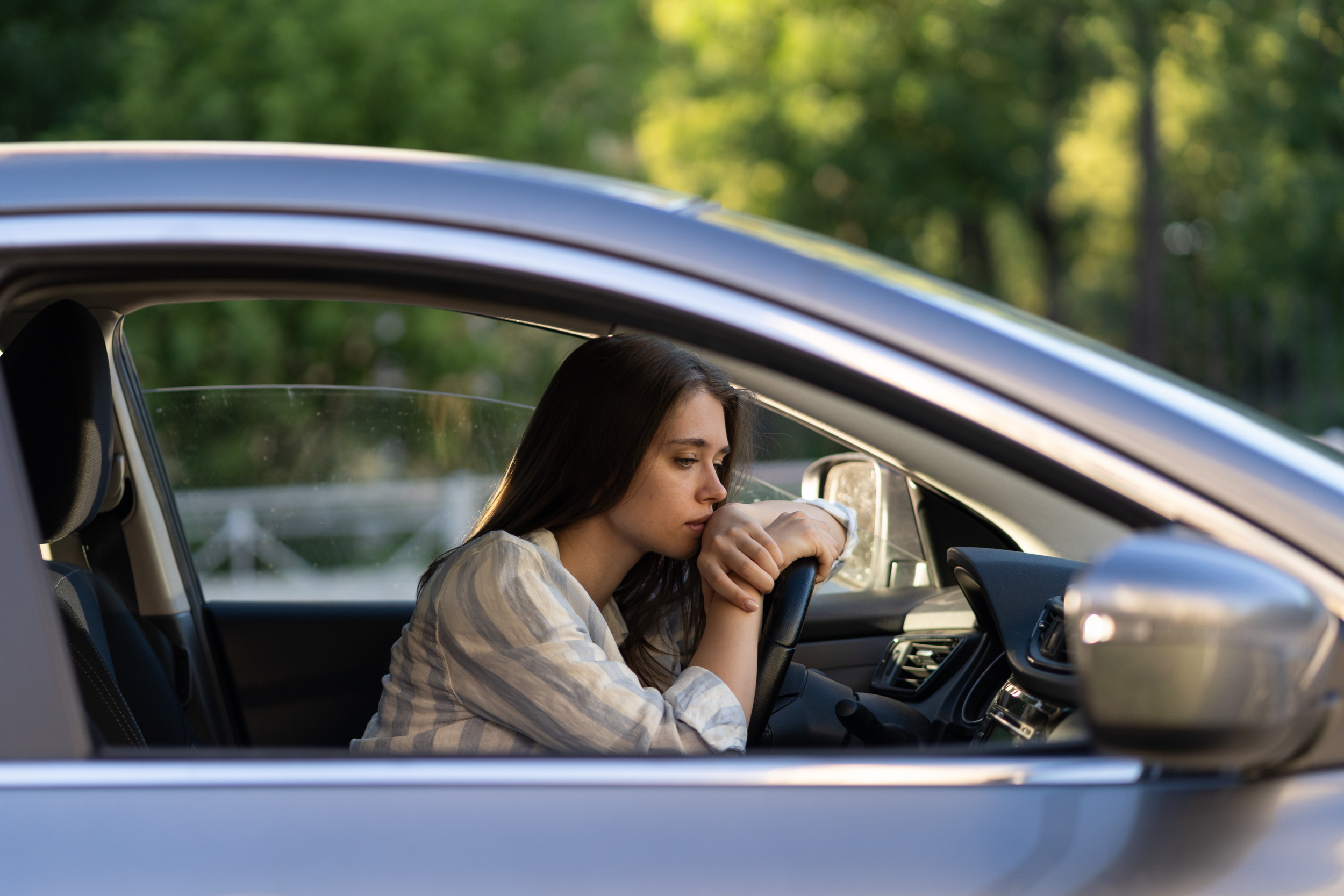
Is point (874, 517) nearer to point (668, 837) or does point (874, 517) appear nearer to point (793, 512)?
point (793, 512)

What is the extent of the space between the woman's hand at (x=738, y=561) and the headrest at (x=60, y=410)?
885 mm

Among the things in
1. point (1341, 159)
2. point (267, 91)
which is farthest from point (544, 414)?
point (1341, 159)

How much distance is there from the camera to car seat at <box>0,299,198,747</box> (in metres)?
1.58

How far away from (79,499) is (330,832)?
94 centimetres

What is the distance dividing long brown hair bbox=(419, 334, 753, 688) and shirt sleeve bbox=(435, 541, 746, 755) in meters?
0.21

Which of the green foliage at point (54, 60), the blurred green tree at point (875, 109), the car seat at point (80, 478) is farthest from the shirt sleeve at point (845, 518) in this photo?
the blurred green tree at point (875, 109)

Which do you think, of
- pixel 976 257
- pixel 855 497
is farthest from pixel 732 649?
pixel 976 257

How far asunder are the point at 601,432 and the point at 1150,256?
11041mm

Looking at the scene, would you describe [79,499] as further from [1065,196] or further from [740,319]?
[1065,196]

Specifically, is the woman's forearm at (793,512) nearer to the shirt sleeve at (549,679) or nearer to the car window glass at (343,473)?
the car window glass at (343,473)

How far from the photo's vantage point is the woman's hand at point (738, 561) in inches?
60.8

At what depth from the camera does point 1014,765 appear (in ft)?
3.22

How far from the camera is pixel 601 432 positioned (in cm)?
171

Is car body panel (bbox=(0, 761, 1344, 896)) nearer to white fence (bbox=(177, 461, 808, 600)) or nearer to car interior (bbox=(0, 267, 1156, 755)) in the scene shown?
car interior (bbox=(0, 267, 1156, 755))
